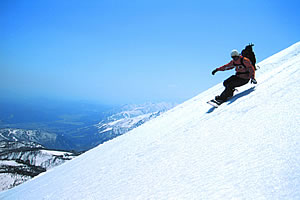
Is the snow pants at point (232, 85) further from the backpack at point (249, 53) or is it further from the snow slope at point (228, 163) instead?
the snow slope at point (228, 163)

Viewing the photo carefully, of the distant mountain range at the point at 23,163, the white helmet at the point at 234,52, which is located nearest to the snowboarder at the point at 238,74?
the white helmet at the point at 234,52

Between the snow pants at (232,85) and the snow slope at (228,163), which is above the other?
the snow pants at (232,85)

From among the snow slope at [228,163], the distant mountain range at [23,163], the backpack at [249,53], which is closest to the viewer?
the snow slope at [228,163]

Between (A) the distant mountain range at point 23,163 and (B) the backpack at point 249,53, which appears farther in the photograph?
(A) the distant mountain range at point 23,163

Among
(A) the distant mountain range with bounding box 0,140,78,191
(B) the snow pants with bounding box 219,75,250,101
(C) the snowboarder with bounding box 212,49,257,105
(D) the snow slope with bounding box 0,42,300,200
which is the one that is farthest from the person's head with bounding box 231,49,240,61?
(A) the distant mountain range with bounding box 0,140,78,191

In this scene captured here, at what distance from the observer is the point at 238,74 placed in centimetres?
843

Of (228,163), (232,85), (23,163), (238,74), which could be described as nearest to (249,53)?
(238,74)

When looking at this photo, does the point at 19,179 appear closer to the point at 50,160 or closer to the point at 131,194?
the point at 50,160

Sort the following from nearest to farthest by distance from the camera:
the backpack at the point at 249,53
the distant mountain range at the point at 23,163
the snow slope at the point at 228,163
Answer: the snow slope at the point at 228,163, the backpack at the point at 249,53, the distant mountain range at the point at 23,163

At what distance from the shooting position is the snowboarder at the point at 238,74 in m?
8.05

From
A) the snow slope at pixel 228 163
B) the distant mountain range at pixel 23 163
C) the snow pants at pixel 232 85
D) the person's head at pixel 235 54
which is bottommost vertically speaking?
the snow slope at pixel 228 163

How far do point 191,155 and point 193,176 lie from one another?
92 centimetres

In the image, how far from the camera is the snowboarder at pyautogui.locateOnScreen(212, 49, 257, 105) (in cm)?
805

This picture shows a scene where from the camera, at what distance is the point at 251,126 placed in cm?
433
